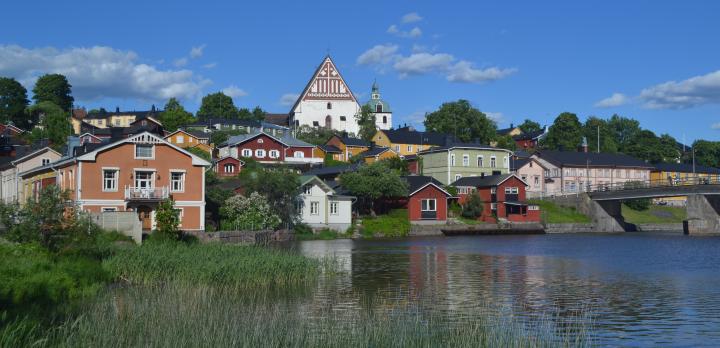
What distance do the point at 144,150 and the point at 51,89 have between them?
90692 mm

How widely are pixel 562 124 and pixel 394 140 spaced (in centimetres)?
3536

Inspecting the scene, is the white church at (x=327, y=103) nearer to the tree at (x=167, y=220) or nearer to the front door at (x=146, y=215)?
the front door at (x=146, y=215)

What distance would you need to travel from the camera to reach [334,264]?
34.9m

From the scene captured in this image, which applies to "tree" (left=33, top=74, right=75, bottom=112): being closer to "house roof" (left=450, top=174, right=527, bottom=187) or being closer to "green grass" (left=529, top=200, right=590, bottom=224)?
"house roof" (left=450, top=174, right=527, bottom=187)

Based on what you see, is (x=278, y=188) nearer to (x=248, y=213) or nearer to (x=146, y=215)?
(x=248, y=213)

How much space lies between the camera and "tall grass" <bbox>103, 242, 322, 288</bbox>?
26.6 meters

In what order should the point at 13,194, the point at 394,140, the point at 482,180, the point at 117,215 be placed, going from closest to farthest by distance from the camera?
the point at 117,215, the point at 13,194, the point at 482,180, the point at 394,140

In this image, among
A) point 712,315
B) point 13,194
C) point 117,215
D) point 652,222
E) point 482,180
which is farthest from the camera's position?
point 652,222

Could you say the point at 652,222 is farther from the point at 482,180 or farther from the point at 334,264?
the point at 334,264

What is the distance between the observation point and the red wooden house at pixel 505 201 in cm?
8556

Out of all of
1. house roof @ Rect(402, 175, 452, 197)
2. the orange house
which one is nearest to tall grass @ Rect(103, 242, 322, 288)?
the orange house

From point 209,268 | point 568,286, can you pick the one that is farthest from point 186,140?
point 568,286

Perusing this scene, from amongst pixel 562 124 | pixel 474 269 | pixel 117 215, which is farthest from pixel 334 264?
pixel 562 124

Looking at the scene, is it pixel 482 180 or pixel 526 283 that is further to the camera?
pixel 482 180
